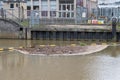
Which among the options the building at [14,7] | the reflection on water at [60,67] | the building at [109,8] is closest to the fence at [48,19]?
the building at [14,7]

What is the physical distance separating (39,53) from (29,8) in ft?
101

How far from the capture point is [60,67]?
21828mm

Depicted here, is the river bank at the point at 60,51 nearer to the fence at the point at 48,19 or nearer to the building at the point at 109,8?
the fence at the point at 48,19

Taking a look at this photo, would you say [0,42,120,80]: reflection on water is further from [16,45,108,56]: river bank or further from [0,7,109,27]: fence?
[0,7,109,27]: fence

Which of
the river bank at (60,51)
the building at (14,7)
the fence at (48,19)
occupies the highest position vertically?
the building at (14,7)

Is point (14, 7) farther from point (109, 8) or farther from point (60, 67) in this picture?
point (60, 67)

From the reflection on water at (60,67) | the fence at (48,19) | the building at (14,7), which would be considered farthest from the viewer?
the building at (14,7)

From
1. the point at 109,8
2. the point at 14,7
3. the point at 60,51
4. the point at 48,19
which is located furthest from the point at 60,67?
the point at 109,8

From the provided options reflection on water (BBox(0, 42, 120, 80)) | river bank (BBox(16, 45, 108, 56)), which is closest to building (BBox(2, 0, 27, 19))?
river bank (BBox(16, 45, 108, 56))

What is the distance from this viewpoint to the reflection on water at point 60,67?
19.0m

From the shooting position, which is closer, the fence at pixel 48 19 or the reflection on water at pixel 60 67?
the reflection on water at pixel 60 67

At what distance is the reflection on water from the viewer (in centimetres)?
1895

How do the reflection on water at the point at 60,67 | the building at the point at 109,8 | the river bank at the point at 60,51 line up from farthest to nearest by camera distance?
the building at the point at 109,8 < the river bank at the point at 60,51 < the reflection on water at the point at 60,67

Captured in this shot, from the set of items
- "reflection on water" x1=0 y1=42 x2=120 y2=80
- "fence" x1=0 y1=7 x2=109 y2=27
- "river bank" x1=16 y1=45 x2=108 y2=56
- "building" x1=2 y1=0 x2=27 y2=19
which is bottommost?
"reflection on water" x1=0 y1=42 x2=120 y2=80
